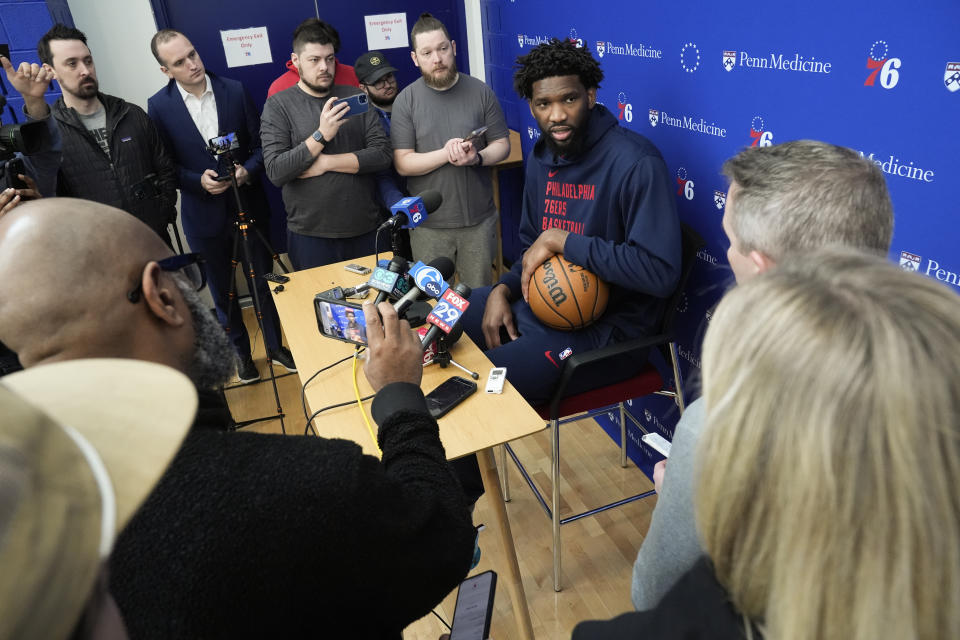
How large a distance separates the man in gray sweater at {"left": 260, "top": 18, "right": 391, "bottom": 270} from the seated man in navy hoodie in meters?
1.03

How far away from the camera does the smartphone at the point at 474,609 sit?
129 centimetres

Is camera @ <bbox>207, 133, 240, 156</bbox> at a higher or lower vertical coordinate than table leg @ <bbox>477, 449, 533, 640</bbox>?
higher

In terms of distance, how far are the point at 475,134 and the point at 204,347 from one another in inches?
87.7

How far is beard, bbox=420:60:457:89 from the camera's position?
9.84 feet

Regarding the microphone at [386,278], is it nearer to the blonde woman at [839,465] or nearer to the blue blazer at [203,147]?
the blonde woman at [839,465]

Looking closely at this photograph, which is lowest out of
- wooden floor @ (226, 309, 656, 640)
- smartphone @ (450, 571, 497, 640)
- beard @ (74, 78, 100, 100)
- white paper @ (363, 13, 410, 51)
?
wooden floor @ (226, 309, 656, 640)

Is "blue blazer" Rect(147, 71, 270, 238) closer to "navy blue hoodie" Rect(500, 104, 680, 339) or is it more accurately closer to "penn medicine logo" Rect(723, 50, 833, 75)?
"navy blue hoodie" Rect(500, 104, 680, 339)

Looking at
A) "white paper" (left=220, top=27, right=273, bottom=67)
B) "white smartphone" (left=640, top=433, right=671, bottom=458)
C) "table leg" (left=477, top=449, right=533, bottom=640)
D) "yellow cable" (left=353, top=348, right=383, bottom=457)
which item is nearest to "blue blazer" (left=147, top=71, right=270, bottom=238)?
"white paper" (left=220, top=27, right=273, bottom=67)

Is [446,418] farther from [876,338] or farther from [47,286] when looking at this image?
[876,338]

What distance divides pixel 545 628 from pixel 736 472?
161cm

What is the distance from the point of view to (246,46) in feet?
13.6

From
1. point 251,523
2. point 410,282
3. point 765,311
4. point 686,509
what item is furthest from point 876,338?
point 410,282

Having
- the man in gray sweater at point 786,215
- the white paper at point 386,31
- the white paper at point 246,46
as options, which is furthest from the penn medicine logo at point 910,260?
the white paper at point 246,46

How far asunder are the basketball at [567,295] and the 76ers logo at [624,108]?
80 centimetres
